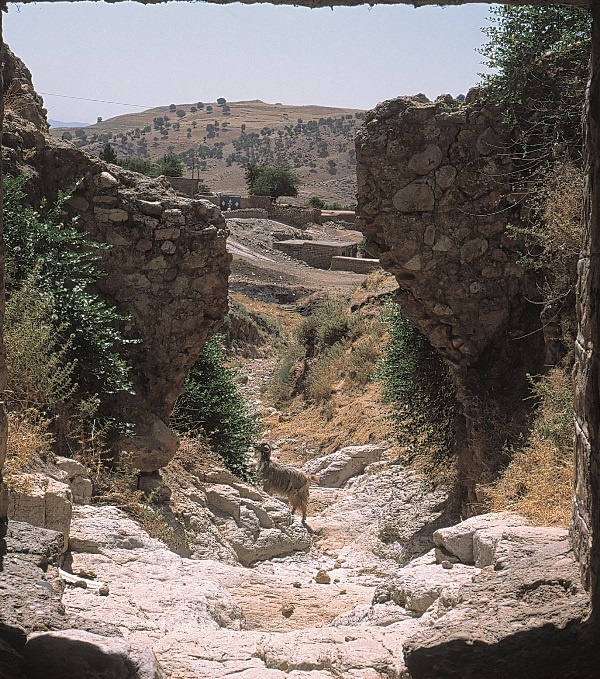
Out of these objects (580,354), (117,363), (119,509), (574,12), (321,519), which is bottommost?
(321,519)

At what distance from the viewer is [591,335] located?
357 centimetres

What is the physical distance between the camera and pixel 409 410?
928cm

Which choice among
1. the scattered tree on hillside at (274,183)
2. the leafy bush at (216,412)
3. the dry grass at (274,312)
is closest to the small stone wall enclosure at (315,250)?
the dry grass at (274,312)

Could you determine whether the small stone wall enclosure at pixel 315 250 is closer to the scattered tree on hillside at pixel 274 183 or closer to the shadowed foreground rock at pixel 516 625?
the scattered tree on hillside at pixel 274 183

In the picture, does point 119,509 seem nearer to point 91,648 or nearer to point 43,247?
point 43,247

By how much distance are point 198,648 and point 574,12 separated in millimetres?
6253

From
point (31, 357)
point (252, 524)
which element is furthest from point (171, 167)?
point (31, 357)

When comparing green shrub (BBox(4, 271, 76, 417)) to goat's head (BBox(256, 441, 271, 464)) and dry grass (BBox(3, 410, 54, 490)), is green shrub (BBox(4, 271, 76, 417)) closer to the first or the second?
dry grass (BBox(3, 410, 54, 490))

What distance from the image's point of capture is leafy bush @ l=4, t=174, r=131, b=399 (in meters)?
6.64

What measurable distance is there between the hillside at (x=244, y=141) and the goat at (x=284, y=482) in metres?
54.1

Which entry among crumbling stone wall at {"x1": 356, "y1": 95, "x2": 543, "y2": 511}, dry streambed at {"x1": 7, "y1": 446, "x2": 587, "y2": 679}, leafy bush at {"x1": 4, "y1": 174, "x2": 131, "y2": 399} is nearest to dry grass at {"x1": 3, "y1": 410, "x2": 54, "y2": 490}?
dry streambed at {"x1": 7, "y1": 446, "x2": 587, "y2": 679}

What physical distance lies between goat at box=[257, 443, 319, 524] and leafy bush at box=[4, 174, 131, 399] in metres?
3.03

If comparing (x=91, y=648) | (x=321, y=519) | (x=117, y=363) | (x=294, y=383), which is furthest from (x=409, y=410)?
(x=294, y=383)

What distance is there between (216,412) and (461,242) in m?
3.85
